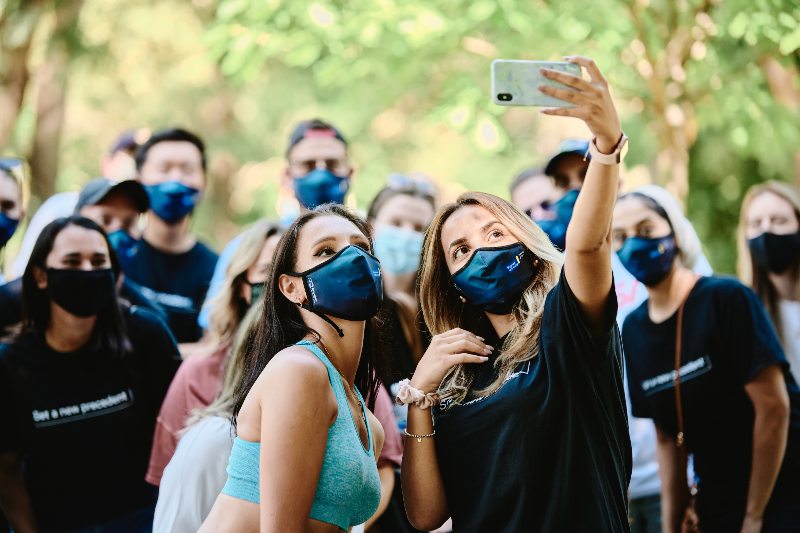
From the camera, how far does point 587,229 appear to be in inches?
105

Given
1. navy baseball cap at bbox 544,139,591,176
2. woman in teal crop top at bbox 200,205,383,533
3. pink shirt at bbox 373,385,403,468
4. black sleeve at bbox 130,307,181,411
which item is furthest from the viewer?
navy baseball cap at bbox 544,139,591,176

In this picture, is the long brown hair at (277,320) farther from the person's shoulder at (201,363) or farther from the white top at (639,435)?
the white top at (639,435)

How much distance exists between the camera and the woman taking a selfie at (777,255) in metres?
5.21

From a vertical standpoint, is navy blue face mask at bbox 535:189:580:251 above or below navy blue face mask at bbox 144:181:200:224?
below

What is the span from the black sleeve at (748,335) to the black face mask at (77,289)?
3087 mm

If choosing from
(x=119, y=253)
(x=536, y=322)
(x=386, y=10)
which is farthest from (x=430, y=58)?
(x=536, y=322)

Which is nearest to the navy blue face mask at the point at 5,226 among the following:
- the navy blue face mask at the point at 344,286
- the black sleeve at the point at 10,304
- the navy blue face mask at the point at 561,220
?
the black sleeve at the point at 10,304

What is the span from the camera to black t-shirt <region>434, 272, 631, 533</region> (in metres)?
2.88

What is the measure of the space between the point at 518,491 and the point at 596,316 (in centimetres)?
61

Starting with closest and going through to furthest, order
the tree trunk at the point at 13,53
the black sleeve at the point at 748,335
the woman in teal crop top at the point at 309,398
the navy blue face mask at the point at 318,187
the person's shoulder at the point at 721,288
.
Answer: the woman in teal crop top at the point at 309,398
the black sleeve at the point at 748,335
the person's shoulder at the point at 721,288
the navy blue face mask at the point at 318,187
the tree trunk at the point at 13,53

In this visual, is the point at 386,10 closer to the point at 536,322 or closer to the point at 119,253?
the point at 119,253

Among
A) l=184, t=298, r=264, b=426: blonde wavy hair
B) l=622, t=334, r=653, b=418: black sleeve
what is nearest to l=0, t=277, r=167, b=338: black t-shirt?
l=184, t=298, r=264, b=426: blonde wavy hair

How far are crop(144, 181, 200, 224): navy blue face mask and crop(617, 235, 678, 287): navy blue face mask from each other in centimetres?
296

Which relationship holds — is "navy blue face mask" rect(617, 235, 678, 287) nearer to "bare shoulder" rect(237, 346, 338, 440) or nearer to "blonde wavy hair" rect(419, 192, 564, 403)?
"blonde wavy hair" rect(419, 192, 564, 403)
